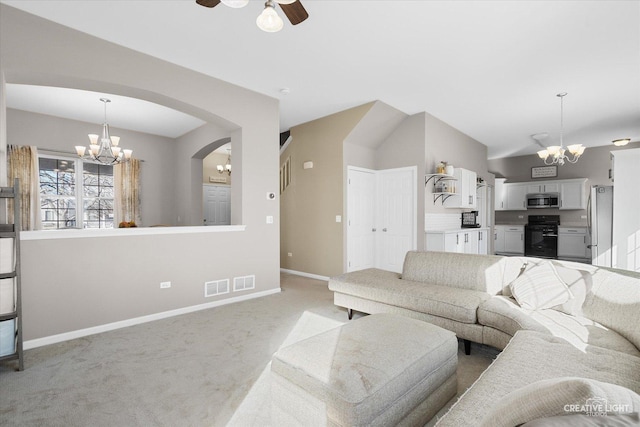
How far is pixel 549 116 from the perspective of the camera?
5609 mm

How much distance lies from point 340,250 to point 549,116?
15.0 feet

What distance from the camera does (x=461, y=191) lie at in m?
5.79

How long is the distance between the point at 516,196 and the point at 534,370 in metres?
8.85

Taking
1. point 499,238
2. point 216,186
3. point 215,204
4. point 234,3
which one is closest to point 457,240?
point 499,238

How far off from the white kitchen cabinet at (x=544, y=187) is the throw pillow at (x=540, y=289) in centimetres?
699

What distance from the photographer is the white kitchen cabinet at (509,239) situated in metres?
8.58

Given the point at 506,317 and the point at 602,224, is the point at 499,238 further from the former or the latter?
the point at 506,317

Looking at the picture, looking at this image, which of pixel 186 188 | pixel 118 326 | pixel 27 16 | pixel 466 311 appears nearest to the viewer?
pixel 466 311

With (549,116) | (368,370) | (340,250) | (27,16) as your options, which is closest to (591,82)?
(549,116)

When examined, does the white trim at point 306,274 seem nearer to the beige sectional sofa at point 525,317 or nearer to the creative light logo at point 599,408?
the beige sectional sofa at point 525,317

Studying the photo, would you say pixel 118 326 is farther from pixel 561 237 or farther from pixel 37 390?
pixel 561 237

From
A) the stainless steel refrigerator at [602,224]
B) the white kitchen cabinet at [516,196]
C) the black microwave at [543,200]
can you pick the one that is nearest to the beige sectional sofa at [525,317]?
the stainless steel refrigerator at [602,224]

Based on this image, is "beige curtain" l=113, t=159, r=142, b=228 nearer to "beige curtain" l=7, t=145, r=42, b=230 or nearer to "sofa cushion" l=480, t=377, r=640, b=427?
"beige curtain" l=7, t=145, r=42, b=230

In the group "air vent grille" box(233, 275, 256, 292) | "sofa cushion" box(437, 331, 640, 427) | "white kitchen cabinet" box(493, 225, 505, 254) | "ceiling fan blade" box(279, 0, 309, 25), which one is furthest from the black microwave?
"ceiling fan blade" box(279, 0, 309, 25)
